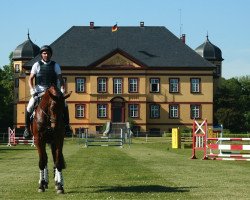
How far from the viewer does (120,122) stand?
9475cm

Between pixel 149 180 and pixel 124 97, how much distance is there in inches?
3119

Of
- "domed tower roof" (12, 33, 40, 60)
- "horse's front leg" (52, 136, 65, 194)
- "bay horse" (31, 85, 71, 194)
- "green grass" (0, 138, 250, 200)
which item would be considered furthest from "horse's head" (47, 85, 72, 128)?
Result: "domed tower roof" (12, 33, 40, 60)

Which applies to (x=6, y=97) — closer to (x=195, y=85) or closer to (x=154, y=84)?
(x=154, y=84)

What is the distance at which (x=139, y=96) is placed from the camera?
95.8 m

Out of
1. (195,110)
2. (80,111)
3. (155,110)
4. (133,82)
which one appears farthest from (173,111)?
(80,111)

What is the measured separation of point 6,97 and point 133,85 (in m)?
17.7

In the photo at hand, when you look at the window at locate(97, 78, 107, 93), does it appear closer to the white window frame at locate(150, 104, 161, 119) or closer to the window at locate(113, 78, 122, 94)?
the window at locate(113, 78, 122, 94)

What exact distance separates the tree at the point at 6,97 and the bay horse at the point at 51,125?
7354 centimetres

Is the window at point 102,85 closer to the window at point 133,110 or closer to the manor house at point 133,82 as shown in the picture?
the manor house at point 133,82

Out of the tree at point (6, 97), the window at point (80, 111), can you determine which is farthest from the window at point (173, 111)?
the tree at point (6, 97)

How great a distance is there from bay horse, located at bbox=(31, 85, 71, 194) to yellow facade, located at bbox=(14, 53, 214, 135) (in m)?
79.7

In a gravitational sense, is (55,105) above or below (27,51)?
below

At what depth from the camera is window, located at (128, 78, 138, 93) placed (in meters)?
95.5

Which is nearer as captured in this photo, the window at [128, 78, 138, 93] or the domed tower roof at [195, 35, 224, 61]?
the window at [128, 78, 138, 93]
